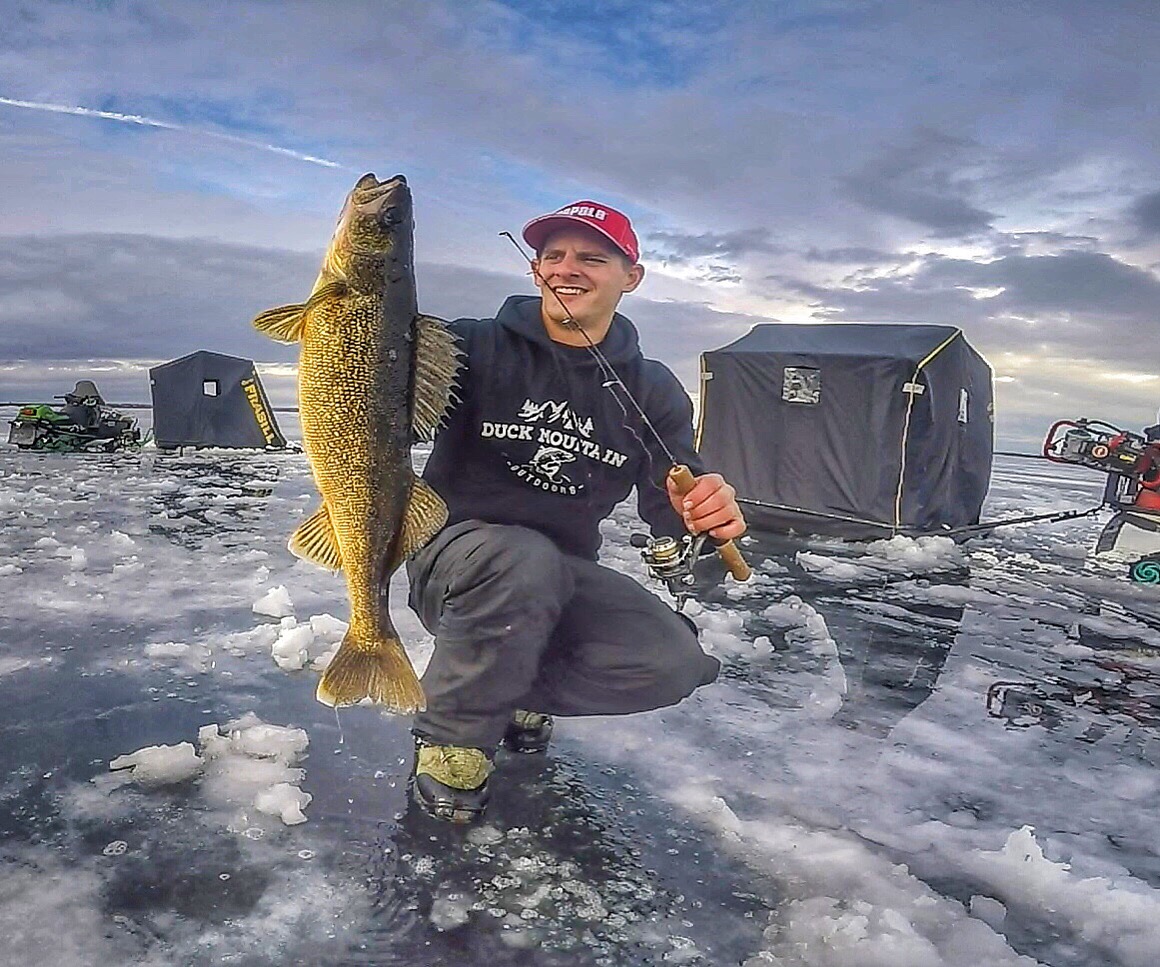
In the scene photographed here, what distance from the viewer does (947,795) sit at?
2.98 m

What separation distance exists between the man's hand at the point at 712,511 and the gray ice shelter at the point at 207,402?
18.3 metres

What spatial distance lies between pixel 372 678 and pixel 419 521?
1.60 ft

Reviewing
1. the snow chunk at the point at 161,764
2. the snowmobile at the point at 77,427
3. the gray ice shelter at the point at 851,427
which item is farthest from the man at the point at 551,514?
the snowmobile at the point at 77,427

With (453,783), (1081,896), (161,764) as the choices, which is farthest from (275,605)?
(1081,896)

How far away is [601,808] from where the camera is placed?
271 centimetres

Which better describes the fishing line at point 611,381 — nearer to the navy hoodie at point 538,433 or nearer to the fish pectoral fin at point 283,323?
the navy hoodie at point 538,433

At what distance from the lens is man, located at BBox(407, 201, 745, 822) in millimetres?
2695

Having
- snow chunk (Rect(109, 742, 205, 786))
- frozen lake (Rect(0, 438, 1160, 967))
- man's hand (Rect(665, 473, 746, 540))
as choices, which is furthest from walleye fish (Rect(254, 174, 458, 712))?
man's hand (Rect(665, 473, 746, 540))

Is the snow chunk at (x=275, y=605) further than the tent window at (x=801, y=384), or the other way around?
the tent window at (x=801, y=384)

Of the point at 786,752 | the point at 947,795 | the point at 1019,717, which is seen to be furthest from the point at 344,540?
the point at 1019,717

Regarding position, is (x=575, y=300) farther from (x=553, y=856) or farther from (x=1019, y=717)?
(x=1019, y=717)

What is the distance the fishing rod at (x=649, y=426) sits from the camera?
3.01 meters

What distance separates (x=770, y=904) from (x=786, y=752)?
106 cm

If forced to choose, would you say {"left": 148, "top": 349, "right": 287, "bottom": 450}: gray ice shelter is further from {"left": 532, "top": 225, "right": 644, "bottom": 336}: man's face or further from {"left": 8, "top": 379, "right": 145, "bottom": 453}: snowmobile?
{"left": 532, "top": 225, "right": 644, "bottom": 336}: man's face
